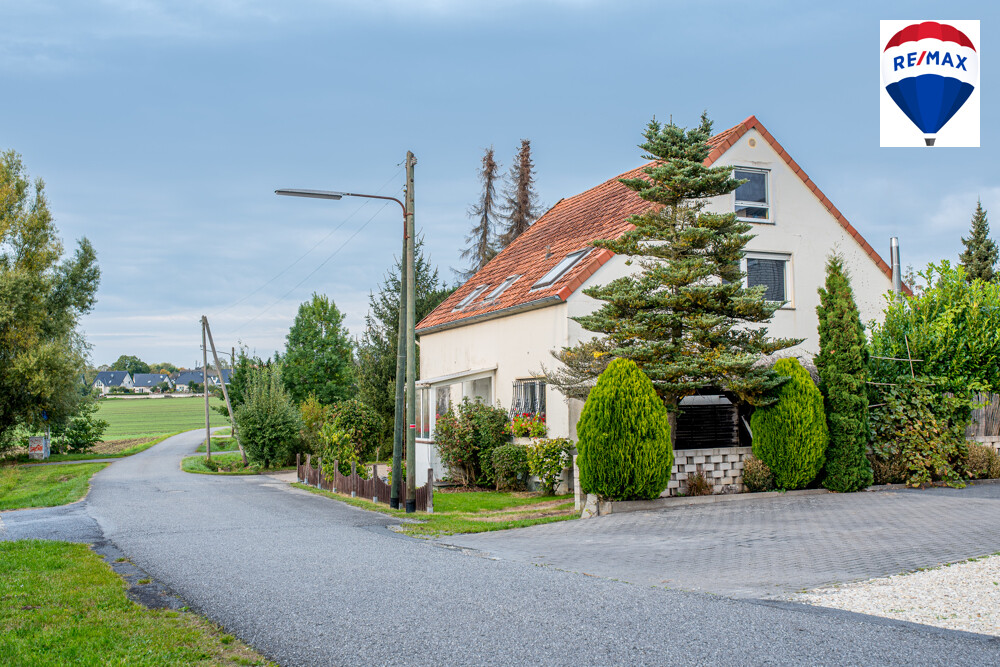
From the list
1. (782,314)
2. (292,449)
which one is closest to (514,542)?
(782,314)

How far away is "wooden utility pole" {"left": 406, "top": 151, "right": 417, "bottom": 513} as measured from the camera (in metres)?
15.9

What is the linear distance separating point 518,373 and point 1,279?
1132 inches

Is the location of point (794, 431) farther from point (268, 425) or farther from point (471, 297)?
point (268, 425)

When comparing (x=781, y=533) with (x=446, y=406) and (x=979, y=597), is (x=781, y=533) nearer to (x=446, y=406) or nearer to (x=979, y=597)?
(x=979, y=597)

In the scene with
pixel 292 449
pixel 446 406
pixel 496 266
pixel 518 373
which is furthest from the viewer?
pixel 292 449

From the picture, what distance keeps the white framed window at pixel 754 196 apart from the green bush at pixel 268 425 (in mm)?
19739

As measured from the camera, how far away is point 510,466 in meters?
18.7

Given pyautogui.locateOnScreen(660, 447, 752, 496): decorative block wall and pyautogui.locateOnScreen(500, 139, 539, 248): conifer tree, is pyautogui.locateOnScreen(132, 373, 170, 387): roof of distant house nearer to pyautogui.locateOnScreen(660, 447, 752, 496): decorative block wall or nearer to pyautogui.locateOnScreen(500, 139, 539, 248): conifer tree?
pyautogui.locateOnScreen(500, 139, 539, 248): conifer tree

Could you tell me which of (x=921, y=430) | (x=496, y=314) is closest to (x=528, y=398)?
(x=496, y=314)

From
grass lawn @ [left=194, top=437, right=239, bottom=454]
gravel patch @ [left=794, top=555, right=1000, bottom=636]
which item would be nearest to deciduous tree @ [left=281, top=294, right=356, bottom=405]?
grass lawn @ [left=194, top=437, right=239, bottom=454]

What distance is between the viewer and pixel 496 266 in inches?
1051

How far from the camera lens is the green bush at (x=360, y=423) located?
27188 mm

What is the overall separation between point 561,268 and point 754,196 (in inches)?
207

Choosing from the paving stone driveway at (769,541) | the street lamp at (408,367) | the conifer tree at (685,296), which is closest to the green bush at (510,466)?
the street lamp at (408,367)
